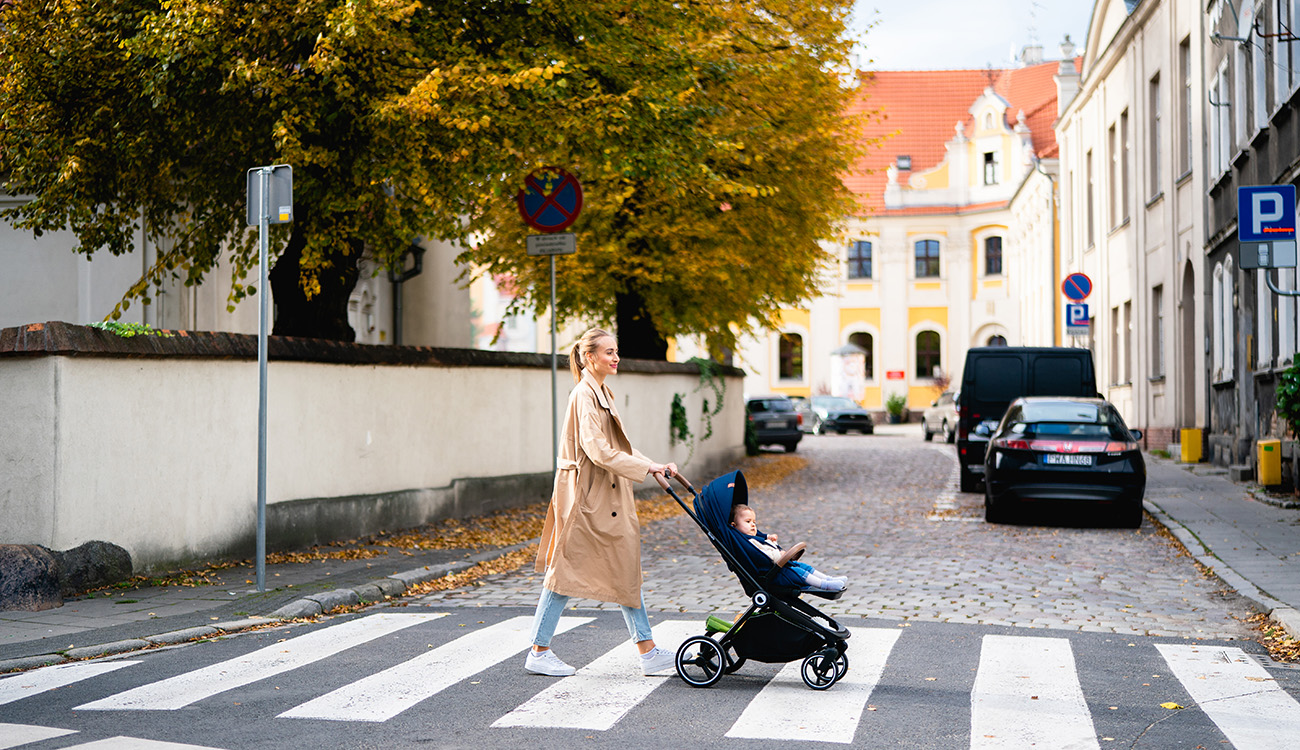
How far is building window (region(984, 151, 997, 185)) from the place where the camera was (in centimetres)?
6362

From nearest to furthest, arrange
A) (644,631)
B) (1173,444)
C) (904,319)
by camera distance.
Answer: (644,631) → (1173,444) → (904,319)

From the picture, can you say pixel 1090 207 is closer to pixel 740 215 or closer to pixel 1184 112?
pixel 1184 112

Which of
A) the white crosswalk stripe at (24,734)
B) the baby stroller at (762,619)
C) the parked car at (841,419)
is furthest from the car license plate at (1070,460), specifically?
the parked car at (841,419)

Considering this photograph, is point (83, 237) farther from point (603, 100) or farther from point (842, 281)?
point (842, 281)

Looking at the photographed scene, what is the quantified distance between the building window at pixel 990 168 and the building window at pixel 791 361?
37.6 feet

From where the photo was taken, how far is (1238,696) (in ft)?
21.3

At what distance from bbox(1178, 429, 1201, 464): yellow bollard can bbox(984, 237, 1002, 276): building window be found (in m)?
40.6

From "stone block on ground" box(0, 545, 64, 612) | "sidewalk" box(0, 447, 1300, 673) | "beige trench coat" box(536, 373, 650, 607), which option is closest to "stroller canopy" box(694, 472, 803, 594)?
"beige trench coat" box(536, 373, 650, 607)

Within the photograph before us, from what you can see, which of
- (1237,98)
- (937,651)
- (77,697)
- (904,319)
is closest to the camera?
(77,697)

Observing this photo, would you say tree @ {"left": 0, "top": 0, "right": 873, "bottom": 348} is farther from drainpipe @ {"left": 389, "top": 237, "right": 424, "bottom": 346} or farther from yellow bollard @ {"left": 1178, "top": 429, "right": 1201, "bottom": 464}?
yellow bollard @ {"left": 1178, "top": 429, "right": 1201, "bottom": 464}

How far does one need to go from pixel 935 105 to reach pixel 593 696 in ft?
219

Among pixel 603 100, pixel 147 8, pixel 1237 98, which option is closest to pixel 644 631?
pixel 603 100

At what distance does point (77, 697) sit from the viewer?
6516 millimetres

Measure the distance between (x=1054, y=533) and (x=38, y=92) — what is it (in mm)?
10773
